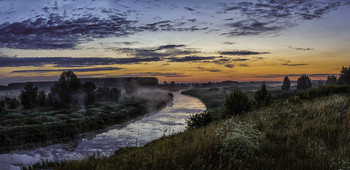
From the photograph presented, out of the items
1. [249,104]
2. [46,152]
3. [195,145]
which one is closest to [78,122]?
[46,152]

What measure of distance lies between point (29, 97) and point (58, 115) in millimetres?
24309

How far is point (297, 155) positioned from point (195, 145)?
2579 mm

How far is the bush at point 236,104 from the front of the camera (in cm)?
2100

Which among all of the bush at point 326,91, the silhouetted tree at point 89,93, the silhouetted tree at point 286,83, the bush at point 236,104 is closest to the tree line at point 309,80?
the silhouetted tree at point 286,83

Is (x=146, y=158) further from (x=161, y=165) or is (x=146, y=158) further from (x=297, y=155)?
(x=297, y=155)

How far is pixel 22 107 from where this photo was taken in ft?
219

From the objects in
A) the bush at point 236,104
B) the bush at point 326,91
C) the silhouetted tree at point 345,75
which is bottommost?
the bush at point 236,104

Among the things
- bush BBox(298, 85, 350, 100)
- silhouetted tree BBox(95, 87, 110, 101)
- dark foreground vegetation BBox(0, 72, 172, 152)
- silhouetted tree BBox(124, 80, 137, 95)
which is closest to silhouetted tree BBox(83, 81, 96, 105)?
dark foreground vegetation BBox(0, 72, 172, 152)

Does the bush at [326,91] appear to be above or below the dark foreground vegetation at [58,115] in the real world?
above

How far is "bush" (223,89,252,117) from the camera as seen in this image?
21.0 meters

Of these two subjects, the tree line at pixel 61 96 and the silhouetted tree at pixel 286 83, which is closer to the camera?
the tree line at pixel 61 96

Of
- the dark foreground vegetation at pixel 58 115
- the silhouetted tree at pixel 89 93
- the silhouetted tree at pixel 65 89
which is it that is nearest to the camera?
the dark foreground vegetation at pixel 58 115

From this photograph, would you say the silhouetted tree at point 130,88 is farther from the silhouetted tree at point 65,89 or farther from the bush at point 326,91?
the bush at point 326,91

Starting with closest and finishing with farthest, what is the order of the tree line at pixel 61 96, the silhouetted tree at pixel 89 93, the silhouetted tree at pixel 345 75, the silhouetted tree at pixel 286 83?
the tree line at pixel 61 96 < the silhouetted tree at pixel 89 93 < the silhouetted tree at pixel 345 75 < the silhouetted tree at pixel 286 83
